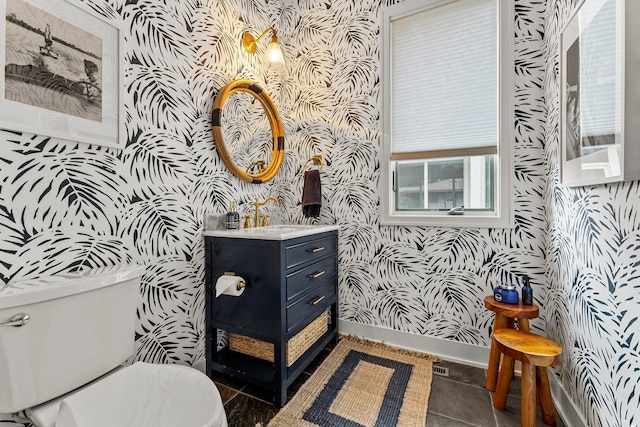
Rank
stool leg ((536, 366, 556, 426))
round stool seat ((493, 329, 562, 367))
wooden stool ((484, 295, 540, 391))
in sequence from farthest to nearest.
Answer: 1. wooden stool ((484, 295, 540, 391))
2. stool leg ((536, 366, 556, 426))
3. round stool seat ((493, 329, 562, 367))

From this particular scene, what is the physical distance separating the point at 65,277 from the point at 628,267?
1961mm

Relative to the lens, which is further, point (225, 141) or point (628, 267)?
point (225, 141)

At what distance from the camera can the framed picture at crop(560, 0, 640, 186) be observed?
85 cm

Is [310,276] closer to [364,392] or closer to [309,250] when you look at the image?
[309,250]


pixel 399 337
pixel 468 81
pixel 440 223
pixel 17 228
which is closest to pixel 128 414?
pixel 17 228

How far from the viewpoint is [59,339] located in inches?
35.2

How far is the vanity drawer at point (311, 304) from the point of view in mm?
1500

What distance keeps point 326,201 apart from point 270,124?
78cm

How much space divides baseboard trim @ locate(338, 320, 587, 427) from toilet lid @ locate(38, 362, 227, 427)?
4.71ft

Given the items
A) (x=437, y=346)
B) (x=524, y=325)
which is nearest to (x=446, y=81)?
(x=524, y=325)

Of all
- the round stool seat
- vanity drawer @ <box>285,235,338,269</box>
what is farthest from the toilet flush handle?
the round stool seat

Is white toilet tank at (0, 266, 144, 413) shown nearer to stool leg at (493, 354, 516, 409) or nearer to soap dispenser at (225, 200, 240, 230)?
soap dispenser at (225, 200, 240, 230)

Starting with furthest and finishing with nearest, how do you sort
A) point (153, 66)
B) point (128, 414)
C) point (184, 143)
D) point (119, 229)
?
point (184, 143) < point (153, 66) < point (119, 229) < point (128, 414)

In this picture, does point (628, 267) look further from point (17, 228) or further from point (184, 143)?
point (17, 228)
